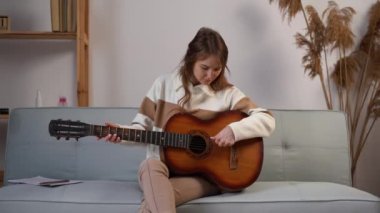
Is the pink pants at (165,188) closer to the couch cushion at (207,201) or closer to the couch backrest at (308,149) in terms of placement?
the couch cushion at (207,201)

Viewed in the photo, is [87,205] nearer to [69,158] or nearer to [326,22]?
[69,158]

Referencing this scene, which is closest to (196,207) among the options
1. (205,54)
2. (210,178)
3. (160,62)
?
(210,178)

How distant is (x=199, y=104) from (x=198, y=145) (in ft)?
0.64

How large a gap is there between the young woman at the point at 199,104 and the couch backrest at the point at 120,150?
0.35m

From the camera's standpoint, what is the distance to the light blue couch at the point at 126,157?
1673 mm

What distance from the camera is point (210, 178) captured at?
5.28 feet

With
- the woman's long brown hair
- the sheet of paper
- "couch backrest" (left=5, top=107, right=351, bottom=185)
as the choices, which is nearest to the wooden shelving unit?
"couch backrest" (left=5, top=107, right=351, bottom=185)

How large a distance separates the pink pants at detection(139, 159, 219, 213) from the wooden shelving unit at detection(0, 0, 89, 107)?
94 cm

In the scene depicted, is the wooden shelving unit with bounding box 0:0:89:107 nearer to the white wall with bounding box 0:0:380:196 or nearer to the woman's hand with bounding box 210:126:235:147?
the white wall with bounding box 0:0:380:196

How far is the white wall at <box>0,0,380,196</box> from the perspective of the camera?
253 centimetres

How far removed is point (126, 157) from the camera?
199 cm

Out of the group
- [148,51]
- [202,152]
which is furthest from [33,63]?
[202,152]

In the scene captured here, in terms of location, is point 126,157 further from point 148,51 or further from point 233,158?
point 148,51

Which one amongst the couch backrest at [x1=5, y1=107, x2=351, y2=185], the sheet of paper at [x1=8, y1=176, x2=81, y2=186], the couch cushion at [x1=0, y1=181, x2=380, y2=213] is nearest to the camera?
the couch cushion at [x1=0, y1=181, x2=380, y2=213]
